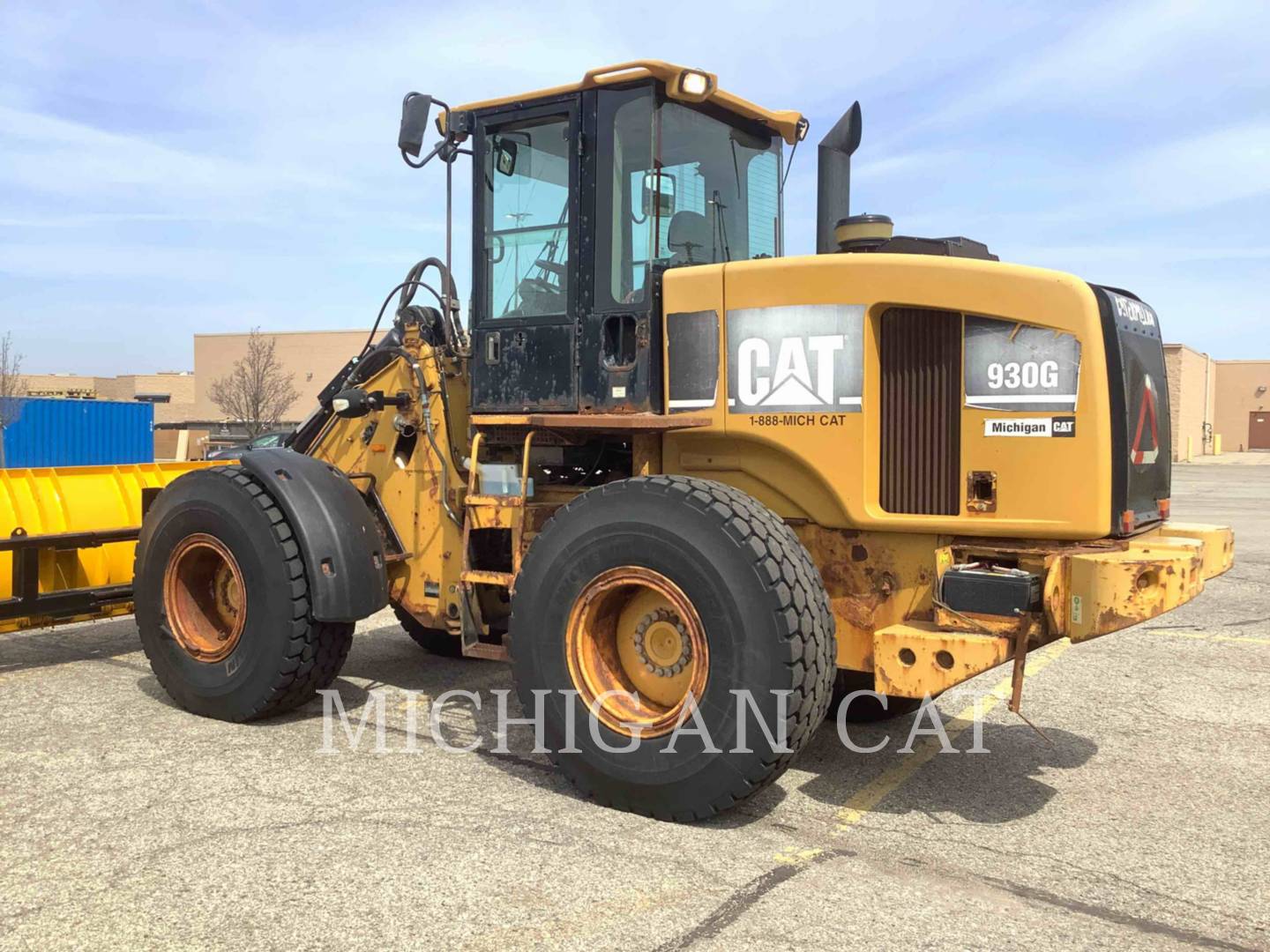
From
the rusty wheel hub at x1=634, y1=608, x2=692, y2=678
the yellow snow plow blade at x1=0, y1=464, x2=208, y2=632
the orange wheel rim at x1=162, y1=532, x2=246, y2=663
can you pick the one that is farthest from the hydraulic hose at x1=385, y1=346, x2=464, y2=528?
the yellow snow plow blade at x1=0, y1=464, x2=208, y2=632

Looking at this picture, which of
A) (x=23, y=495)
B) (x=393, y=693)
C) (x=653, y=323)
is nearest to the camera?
(x=653, y=323)

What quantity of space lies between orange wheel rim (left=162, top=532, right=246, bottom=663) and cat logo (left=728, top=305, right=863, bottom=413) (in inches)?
110

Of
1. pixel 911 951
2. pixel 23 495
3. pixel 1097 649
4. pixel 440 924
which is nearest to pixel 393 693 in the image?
pixel 23 495

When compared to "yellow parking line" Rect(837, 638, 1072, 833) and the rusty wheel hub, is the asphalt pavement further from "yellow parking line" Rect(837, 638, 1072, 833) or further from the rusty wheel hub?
the rusty wheel hub

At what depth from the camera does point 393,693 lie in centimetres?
654

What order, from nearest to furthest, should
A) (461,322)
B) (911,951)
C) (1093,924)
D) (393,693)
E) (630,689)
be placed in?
(911,951), (1093,924), (630,689), (461,322), (393,693)

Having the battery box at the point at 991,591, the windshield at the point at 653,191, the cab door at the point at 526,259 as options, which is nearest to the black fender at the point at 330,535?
the cab door at the point at 526,259

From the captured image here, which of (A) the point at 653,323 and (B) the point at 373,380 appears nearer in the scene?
(A) the point at 653,323

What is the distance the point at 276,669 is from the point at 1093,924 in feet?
12.4

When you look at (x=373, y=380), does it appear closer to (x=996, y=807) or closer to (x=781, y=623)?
(x=781, y=623)

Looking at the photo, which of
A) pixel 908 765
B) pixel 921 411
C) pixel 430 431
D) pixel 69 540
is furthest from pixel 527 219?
pixel 69 540

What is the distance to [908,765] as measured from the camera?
5.36 m

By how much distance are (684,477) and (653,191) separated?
4.85ft

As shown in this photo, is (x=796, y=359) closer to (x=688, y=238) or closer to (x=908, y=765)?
(x=688, y=238)
